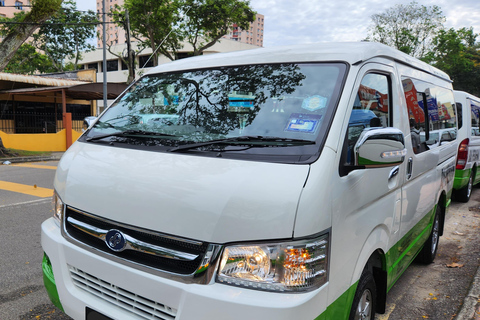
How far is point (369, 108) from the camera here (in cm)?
261

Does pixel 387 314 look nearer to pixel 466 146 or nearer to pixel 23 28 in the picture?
pixel 466 146

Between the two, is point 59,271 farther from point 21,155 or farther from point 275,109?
point 21,155

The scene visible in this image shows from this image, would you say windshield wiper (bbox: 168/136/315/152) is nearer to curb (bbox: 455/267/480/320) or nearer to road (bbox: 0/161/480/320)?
road (bbox: 0/161/480/320)

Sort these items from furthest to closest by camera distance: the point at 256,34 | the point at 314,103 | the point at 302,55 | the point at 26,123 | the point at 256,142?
the point at 256,34, the point at 26,123, the point at 302,55, the point at 314,103, the point at 256,142

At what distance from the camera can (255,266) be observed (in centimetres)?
179

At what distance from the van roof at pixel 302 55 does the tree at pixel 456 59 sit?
4430 cm

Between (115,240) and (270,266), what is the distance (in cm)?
83

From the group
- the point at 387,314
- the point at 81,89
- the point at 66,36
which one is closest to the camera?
the point at 387,314

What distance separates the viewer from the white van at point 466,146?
7737 mm

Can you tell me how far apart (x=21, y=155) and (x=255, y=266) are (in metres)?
16.5

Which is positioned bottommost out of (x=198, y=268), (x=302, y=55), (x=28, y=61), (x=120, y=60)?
(x=198, y=268)

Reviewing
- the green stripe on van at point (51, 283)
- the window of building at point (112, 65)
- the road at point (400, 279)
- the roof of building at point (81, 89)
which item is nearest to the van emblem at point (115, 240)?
the green stripe on van at point (51, 283)

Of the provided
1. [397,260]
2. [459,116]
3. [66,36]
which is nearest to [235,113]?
[397,260]

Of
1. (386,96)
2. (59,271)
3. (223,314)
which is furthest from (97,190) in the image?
(386,96)
